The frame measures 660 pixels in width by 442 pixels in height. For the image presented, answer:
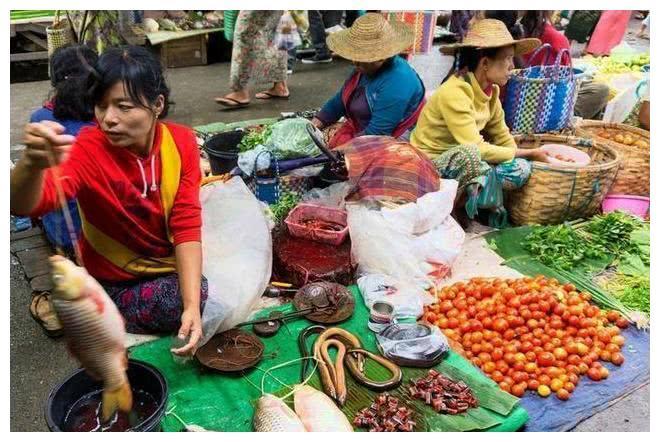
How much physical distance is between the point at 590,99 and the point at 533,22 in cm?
118

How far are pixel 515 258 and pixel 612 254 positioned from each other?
662 mm

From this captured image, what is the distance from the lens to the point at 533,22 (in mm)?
5230

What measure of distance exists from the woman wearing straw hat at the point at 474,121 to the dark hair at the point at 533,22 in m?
1.10

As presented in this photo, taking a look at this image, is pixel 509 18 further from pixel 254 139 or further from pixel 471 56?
pixel 254 139

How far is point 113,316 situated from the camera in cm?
162

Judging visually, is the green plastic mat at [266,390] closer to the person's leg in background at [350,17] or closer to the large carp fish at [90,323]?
the large carp fish at [90,323]

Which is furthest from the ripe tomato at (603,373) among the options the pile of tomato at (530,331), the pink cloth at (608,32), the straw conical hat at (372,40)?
the pink cloth at (608,32)

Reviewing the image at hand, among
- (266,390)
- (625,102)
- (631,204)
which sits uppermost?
(625,102)

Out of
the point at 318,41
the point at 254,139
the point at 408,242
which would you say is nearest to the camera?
the point at 408,242

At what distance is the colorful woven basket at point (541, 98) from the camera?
4809mm

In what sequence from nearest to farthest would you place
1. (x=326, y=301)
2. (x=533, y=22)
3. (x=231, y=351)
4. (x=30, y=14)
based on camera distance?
(x=231, y=351) < (x=326, y=301) < (x=533, y=22) < (x=30, y=14)

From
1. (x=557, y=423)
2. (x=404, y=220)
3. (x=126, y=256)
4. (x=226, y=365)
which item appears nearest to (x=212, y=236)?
(x=126, y=256)

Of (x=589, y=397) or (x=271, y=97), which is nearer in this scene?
(x=589, y=397)

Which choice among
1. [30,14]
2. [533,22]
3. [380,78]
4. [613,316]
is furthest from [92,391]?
[30,14]
